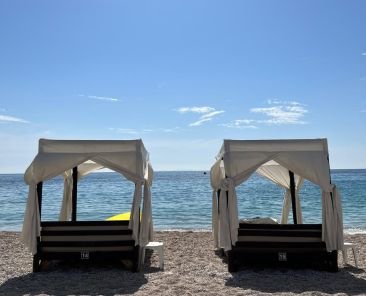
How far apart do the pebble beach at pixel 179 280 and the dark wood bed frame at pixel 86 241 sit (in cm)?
26

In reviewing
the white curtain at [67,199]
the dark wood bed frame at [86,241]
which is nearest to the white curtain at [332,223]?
the dark wood bed frame at [86,241]

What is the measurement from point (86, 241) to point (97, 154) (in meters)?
1.46

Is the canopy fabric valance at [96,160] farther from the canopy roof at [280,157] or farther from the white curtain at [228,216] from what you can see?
the canopy roof at [280,157]

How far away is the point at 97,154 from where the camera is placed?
23.2 ft

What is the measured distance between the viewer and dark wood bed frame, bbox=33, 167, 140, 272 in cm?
679

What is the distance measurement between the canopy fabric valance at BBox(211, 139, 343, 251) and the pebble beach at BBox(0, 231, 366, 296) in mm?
577

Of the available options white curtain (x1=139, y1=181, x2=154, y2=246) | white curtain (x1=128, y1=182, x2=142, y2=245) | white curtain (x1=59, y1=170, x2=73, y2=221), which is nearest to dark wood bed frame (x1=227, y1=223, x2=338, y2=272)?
white curtain (x1=139, y1=181, x2=154, y2=246)

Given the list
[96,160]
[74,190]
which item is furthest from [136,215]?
[74,190]

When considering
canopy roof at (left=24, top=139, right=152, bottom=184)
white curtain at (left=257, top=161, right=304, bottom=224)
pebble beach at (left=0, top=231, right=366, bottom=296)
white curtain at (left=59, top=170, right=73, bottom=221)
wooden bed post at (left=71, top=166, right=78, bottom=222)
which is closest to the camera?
pebble beach at (left=0, top=231, right=366, bottom=296)

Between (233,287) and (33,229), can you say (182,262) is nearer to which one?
(233,287)

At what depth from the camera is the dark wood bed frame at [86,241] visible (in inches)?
267

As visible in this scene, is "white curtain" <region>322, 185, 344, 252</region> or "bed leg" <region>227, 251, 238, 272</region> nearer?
"white curtain" <region>322, 185, 344, 252</region>

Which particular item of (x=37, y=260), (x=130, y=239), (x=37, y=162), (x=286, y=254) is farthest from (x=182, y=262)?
(x=37, y=162)

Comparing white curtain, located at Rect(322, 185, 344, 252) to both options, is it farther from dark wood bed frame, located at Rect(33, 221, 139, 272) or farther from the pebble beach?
dark wood bed frame, located at Rect(33, 221, 139, 272)
